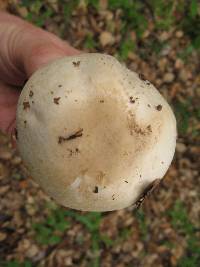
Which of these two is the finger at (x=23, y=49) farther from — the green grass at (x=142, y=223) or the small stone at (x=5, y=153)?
the green grass at (x=142, y=223)

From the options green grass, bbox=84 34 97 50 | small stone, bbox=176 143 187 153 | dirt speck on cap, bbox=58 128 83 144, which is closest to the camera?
dirt speck on cap, bbox=58 128 83 144

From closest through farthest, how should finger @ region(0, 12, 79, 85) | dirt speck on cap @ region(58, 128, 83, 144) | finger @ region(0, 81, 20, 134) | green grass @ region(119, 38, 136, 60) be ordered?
dirt speck on cap @ region(58, 128, 83, 144) < finger @ region(0, 12, 79, 85) < finger @ region(0, 81, 20, 134) < green grass @ region(119, 38, 136, 60)

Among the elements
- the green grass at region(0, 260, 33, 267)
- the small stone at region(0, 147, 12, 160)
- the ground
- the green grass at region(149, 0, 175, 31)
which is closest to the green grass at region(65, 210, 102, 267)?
the ground

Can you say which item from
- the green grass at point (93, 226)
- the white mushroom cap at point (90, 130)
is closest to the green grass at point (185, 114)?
the green grass at point (93, 226)

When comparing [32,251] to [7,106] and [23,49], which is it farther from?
[23,49]

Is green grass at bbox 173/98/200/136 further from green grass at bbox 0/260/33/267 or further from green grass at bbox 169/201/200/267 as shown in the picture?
green grass at bbox 0/260/33/267

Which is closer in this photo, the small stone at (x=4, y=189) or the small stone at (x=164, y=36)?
the small stone at (x=4, y=189)

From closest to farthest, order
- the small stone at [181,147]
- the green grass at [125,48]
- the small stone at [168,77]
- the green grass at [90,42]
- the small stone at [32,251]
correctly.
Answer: the small stone at [32,251] < the green grass at [90,42] < the green grass at [125,48] < the small stone at [181,147] < the small stone at [168,77]
